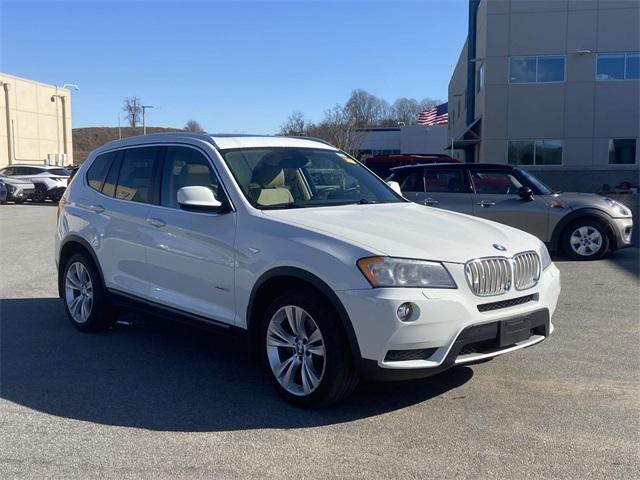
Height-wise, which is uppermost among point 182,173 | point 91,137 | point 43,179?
point 91,137

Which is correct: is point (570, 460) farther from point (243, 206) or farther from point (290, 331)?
point (243, 206)

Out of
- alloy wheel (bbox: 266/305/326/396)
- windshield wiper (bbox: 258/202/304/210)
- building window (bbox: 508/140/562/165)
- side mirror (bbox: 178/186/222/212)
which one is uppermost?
building window (bbox: 508/140/562/165)

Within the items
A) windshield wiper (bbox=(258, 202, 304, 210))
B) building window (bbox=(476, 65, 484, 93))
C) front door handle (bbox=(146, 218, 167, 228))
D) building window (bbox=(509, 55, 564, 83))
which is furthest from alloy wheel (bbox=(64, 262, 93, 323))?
building window (bbox=(476, 65, 484, 93))

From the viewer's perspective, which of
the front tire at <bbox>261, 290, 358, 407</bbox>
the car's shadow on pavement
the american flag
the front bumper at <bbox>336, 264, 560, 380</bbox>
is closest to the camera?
the front bumper at <bbox>336, 264, 560, 380</bbox>

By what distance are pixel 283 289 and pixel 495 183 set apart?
7312 mm

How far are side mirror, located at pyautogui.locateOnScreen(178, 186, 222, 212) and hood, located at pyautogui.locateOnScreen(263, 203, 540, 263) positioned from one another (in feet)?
1.29

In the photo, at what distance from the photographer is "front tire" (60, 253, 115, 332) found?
6238 millimetres

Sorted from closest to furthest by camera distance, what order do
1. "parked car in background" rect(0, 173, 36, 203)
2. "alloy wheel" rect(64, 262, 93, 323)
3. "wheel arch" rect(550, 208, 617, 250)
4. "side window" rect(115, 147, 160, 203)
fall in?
"side window" rect(115, 147, 160, 203) → "alloy wheel" rect(64, 262, 93, 323) → "wheel arch" rect(550, 208, 617, 250) → "parked car in background" rect(0, 173, 36, 203)

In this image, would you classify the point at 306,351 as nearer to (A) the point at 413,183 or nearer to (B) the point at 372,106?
(A) the point at 413,183

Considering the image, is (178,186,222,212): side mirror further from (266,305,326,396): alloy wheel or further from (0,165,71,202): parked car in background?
(0,165,71,202): parked car in background

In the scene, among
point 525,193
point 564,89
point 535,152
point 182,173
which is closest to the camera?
point 182,173

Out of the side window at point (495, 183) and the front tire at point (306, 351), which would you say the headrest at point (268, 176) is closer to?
the front tire at point (306, 351)

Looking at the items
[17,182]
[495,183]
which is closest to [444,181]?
[495,183]

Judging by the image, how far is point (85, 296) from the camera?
6438 mm
